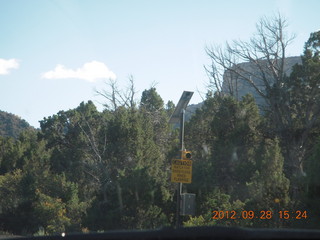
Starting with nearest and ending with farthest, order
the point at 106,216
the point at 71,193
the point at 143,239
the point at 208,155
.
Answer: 1. the point at 143,239
2. the point at 106,216
3. the point at 208,155
4. the point at 71,193

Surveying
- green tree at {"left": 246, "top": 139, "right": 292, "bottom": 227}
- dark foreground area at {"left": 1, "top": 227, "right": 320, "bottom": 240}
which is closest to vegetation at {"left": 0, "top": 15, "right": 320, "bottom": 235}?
green tree at {"left": 246, "top": 139, "right": 292, "bottom": 227}

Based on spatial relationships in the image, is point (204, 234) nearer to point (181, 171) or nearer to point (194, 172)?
point (181, 171)

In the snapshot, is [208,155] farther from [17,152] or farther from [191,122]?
[17,152]

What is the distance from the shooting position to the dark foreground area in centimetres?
327

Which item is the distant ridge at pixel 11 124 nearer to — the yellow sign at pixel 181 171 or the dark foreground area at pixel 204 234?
the yellow sign at pixel 181 171

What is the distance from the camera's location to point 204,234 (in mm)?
3301

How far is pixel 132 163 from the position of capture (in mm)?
25203

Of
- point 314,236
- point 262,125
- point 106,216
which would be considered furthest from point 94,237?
point 262,125

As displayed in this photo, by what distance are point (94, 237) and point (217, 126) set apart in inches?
799
